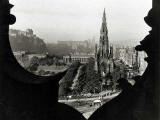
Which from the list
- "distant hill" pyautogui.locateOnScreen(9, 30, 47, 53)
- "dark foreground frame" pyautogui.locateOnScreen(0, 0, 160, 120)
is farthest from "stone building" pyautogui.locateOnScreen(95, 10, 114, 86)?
"dark foreground frame" pyautogui.locateOnScreen(0, 0, 160, 120)

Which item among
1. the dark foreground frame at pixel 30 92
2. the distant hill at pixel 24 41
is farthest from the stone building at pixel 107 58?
the dark foreground frame at pixel 30 92

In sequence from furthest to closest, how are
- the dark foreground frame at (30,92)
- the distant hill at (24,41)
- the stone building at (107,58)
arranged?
the stone building at (107,58) < the distant hill at (24,41) < the dark foreground frame at (30,92)

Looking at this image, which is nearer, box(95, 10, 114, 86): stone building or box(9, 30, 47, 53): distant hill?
box(9, 30, 47, 53): distant hill

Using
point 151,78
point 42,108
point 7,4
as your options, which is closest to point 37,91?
point 42,108

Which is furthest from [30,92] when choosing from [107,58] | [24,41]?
[107,58]

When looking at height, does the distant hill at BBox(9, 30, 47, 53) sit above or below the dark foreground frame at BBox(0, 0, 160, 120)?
above

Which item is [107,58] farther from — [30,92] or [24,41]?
[30,92]

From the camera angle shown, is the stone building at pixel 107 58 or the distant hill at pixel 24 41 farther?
the stone building at pixel 107 58

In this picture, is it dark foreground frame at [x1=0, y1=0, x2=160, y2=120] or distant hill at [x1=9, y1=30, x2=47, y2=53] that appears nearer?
dark foreground frame at [x1=0, y1=0, x2=160, y2=120]

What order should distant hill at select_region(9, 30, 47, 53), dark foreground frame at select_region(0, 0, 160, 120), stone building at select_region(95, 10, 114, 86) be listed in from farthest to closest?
stone building at select_region(95, 10, 114, 86) < distant hill at select_region(9, 30, 47, 53) < dark foreground frame at select_region(0, 0, 160, 120)

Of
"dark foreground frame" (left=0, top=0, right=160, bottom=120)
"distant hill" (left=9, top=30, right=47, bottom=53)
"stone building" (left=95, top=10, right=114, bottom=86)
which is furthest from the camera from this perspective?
"stone building" (left=95, top=10, right=114, bottom=86)

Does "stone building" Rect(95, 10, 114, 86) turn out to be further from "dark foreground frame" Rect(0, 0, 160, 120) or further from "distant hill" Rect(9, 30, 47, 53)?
"dark foreground frame" Rect(0, 0, 160, 120)

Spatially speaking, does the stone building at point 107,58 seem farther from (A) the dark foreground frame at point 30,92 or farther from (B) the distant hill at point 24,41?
(A) the dark foreground frame at point 30,92
